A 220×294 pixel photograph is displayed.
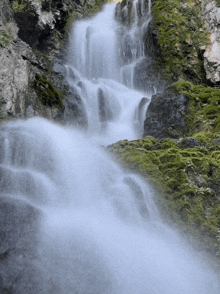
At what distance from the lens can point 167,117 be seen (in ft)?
34.6

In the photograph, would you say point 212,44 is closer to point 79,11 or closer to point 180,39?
point 180,39

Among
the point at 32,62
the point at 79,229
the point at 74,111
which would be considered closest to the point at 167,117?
the point at 74,111

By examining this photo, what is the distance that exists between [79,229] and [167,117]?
695cm

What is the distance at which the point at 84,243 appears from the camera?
178 inches

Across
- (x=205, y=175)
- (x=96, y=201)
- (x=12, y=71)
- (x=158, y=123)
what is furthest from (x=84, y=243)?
(x=12, y=71)

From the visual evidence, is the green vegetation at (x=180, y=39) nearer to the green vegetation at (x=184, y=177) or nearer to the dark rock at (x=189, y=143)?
the dark rock at (x=189, y=143)

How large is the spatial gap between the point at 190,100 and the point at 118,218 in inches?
279

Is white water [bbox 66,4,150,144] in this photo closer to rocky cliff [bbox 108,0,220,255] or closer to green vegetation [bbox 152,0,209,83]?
rocky cliff [bbox 108,0,220,255]

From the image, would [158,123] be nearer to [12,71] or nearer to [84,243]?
[12,71]

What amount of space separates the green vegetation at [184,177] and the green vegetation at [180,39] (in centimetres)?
881

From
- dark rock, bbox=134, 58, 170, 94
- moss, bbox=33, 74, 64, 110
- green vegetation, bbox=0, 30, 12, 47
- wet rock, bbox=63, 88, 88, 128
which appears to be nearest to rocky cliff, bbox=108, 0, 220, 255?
dark rock, bbox=134, 58, 170, 94

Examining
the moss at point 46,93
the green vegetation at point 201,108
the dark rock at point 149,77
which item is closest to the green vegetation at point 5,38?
the moss at point 46,93

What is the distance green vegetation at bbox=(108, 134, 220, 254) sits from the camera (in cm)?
539

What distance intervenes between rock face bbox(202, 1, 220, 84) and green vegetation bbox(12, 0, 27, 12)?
10365 mm
